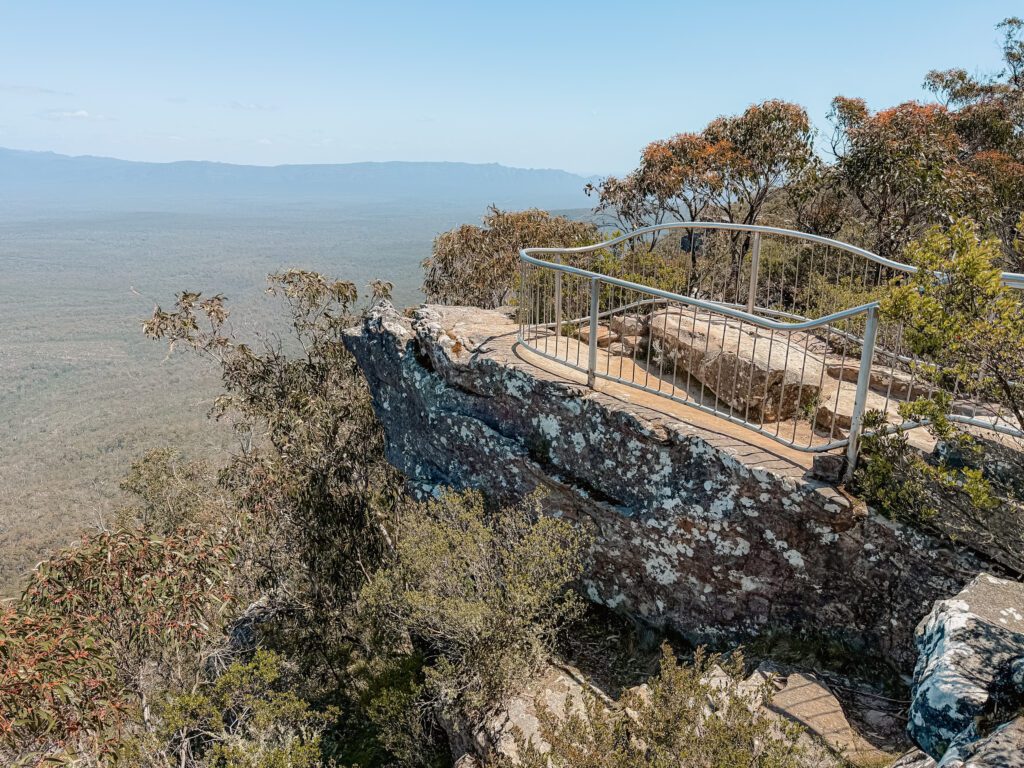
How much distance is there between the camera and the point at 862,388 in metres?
4.94

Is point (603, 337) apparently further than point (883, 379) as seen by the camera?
Yes

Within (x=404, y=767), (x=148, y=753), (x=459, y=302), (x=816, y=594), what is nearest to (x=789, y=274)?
(x=459, y=302)

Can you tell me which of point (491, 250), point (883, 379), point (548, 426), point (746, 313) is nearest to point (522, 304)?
point (548, 426)

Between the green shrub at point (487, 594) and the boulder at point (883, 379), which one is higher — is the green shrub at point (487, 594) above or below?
below

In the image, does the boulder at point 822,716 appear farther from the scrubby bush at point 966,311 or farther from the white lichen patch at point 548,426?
the white lichen patch at point 548,426

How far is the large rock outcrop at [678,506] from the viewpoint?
5188 millimetres

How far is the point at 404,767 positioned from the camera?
24.8 ft

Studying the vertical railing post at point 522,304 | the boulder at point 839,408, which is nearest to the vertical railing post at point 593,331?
the vertical railing post at point 522,304

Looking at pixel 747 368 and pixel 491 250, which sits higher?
pixel 491 250

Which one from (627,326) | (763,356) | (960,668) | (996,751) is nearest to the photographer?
(996,751)

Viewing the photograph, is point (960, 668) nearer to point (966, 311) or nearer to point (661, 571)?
point (966, 311)

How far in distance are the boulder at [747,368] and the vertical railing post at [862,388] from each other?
820mm

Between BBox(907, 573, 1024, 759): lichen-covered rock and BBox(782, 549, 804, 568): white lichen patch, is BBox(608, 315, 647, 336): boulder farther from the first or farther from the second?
BBox(907, 573, 1024, 759): lichen-covered rock

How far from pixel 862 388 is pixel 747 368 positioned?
153cm
